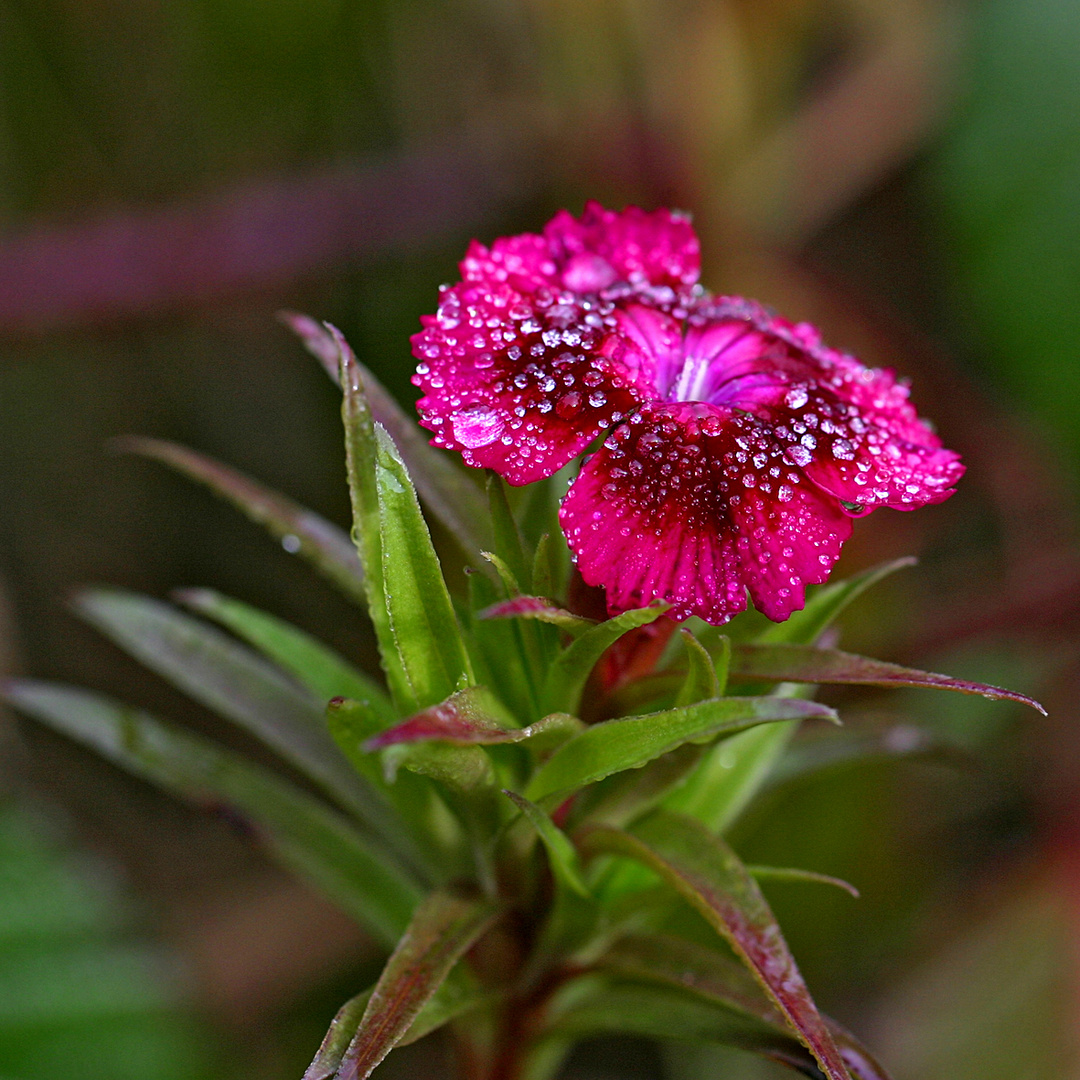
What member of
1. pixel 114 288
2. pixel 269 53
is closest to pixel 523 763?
pixel 114 288

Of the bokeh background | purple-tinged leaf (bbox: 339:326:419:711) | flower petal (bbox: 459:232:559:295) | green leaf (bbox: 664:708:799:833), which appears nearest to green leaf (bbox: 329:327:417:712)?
purple-tinged leaf (bbox: 339:326:419:711)

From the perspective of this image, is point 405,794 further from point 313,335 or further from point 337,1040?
point 313,335

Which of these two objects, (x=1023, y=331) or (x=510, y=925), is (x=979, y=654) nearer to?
(x=1023, y=331)

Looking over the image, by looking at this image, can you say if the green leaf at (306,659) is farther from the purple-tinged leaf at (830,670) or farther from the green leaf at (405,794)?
the purple-tinged leaf at (830,670)

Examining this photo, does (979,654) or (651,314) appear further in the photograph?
(979,654)

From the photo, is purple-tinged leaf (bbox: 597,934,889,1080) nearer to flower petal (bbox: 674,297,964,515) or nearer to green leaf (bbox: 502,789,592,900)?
green leaf (bbox: 502,789,592,900)

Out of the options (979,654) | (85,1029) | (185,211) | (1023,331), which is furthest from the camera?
(1023,331)
